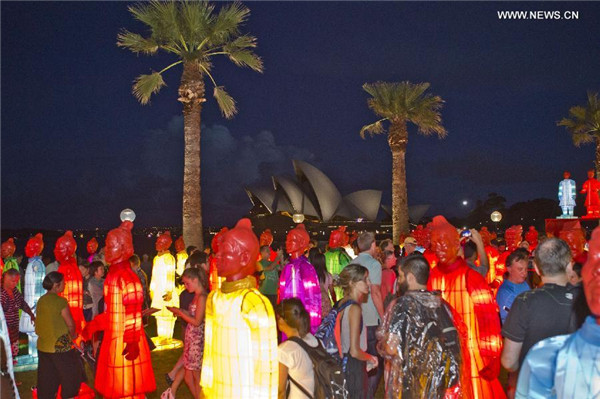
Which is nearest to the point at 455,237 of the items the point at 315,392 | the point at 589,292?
the point at 315,392

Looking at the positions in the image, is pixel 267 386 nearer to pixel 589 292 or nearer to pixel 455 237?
pixel 589 292

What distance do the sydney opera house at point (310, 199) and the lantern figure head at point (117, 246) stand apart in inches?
1554

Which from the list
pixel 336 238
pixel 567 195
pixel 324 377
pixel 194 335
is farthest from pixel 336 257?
pixel 567 195

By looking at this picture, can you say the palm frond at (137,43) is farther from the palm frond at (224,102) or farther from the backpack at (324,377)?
the backpack at (324,377)

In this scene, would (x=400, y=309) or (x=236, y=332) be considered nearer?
(x=236, y=332)

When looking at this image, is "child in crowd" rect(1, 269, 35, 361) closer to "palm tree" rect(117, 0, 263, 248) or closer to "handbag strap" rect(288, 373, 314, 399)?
"handbag strap" rect(288, 373, 314, 399)

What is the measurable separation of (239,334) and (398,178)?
68.3 ft

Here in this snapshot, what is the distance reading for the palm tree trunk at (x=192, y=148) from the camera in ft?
53.9

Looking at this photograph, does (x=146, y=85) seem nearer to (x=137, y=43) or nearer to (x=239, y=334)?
(x=137, y=43)

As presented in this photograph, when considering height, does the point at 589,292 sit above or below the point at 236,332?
above

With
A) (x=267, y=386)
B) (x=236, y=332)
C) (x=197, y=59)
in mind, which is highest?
(x=197, y=59)

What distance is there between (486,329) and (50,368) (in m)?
4.27

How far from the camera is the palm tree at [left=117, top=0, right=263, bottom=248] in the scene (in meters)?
16.4

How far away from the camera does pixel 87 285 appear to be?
920 cm
